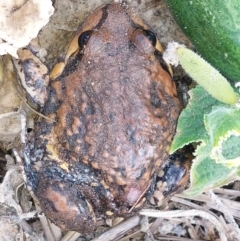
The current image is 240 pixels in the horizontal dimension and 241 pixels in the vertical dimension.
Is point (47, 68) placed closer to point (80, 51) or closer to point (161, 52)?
point (80, 51)

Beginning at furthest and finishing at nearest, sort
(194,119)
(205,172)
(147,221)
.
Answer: (147,221) < (194,119) < (205,172)

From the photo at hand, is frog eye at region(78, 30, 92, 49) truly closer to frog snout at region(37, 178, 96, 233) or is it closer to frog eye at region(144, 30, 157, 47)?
frog eye at region(144, 30, 157, 47)

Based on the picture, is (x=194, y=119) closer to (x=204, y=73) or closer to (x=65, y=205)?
(x=204, y=73)

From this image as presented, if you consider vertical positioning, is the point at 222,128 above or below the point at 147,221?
above

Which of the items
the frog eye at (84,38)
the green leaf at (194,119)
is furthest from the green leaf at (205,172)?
the frog eye at (84,38)

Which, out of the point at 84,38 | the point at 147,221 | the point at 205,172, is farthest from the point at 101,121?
the point at 147,221

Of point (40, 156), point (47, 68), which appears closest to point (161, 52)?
point (47, 68)

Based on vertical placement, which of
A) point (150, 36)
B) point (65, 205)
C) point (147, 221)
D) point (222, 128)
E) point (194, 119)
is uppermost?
point (150, 36)

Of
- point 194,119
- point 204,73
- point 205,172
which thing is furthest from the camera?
point 194,119

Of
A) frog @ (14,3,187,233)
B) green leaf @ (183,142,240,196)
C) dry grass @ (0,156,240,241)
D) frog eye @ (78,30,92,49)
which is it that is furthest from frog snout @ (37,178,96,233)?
frog eye @ (78,30,92,49)
